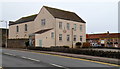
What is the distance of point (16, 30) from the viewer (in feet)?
160

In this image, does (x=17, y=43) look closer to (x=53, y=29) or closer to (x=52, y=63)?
(x=53, y=29)

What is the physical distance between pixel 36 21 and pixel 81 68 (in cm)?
3242

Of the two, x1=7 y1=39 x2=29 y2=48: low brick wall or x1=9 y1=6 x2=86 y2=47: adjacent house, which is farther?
x1=7 y1=39 x2=29 y2=48: low brick wall

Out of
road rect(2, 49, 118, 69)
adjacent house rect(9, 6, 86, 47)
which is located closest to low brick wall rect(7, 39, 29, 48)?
A: adjacent house rect(9, 6, 86, 47)

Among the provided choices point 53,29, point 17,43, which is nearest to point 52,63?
point 53,29

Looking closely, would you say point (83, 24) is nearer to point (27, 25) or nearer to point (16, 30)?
point (27, 25)

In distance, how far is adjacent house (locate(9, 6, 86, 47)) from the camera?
113 ft

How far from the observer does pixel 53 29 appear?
36188 millimetres

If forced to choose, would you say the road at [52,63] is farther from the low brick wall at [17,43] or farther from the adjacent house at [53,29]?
the low brick wall at [17,43]

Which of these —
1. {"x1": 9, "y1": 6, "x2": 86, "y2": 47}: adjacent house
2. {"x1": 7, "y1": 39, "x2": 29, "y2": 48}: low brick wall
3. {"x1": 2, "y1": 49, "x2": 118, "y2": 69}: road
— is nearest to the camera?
{"x1": 2, "y1": 49, "x2": 118, "y2": 69}: road

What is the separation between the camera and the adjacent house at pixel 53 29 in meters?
34.5

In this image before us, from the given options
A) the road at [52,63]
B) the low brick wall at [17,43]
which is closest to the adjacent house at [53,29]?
the low brick wall at [17,43]

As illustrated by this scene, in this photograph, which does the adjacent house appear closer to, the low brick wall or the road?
the low brick wall

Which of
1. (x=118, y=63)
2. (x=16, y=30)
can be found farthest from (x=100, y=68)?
(x=16, y=30)
